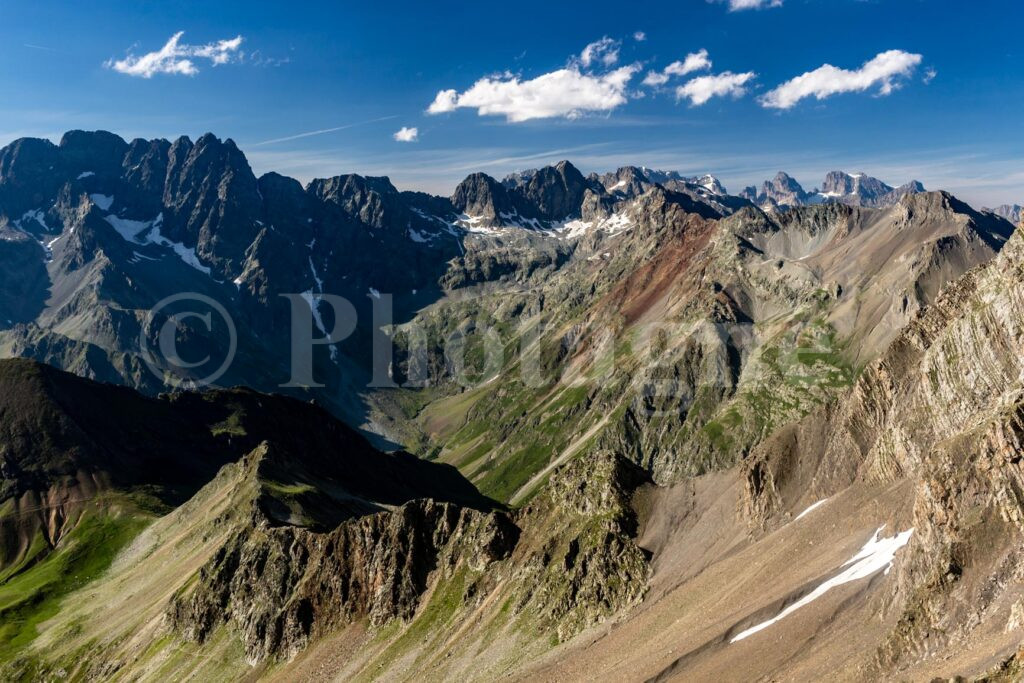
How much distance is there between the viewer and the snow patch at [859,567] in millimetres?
71875

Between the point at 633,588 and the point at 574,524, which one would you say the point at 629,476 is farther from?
the point at 633,588

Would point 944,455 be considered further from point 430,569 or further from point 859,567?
point 430,569

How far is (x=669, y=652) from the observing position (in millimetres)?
78750

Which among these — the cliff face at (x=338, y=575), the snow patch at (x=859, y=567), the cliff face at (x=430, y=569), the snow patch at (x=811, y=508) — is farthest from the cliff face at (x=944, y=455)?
the cliff face at (x=338, y=575)

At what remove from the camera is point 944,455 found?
226 feet

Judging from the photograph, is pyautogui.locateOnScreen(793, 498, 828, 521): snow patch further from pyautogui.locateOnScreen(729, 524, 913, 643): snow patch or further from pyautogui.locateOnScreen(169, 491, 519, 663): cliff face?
pyautogui.locateOnScreen(169, 491, 519, 663): cliff face

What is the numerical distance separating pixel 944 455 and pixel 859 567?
13144 millimetres

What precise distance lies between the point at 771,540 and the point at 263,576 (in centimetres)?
9033

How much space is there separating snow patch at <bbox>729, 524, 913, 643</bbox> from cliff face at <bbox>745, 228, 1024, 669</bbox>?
17.2ft

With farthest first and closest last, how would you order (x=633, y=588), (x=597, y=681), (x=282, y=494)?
(x=282, y=494)
(x=633, y=588)
(x=597, y=681)

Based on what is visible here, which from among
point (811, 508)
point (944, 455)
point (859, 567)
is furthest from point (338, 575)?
point (944, 455)

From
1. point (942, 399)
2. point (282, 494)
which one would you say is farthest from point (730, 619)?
point (282, 494)

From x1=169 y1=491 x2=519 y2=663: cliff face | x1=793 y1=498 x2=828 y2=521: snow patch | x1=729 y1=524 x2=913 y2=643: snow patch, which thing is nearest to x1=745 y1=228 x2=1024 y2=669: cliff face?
x1=793 y1=498 x2=828 y2=521: snow patch

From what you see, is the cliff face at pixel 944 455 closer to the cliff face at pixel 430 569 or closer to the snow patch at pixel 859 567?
the snow patch at pixel 859 567
